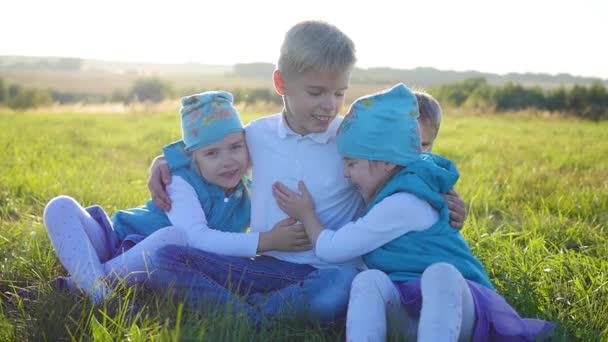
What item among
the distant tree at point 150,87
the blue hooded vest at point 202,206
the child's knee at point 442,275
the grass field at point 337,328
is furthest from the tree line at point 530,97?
the distant tree at point 150,87

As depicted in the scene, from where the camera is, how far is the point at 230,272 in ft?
9.20

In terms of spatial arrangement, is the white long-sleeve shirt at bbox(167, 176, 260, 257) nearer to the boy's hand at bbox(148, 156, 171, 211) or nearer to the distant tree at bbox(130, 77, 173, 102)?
the boy's hand at bbox(148, 156, 171, 211)

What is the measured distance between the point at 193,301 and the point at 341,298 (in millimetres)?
642

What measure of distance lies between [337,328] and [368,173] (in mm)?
675

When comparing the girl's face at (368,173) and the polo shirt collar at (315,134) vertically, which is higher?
the polo shirt collar at (315,134)

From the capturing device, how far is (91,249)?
3023mm

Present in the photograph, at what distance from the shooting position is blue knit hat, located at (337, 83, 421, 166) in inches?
101

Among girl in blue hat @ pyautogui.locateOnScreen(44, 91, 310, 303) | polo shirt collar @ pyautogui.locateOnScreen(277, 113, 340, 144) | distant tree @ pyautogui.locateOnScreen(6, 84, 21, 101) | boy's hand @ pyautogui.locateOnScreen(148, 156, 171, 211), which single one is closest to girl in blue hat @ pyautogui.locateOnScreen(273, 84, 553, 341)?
polo shirt collar @ pyautogui.locateOnScreen(277, 113, 340, 144)

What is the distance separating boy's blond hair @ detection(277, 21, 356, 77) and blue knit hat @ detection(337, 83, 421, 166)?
0.23m

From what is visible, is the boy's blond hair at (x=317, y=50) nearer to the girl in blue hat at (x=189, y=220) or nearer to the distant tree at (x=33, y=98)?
the girl in blue hat at (x=189, y=220)

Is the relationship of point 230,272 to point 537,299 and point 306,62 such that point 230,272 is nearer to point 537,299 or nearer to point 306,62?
point 306,62

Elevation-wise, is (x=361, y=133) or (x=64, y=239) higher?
(x=361, y=133)

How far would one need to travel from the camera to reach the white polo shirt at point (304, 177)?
2928mm

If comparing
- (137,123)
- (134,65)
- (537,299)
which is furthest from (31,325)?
(134,65)
